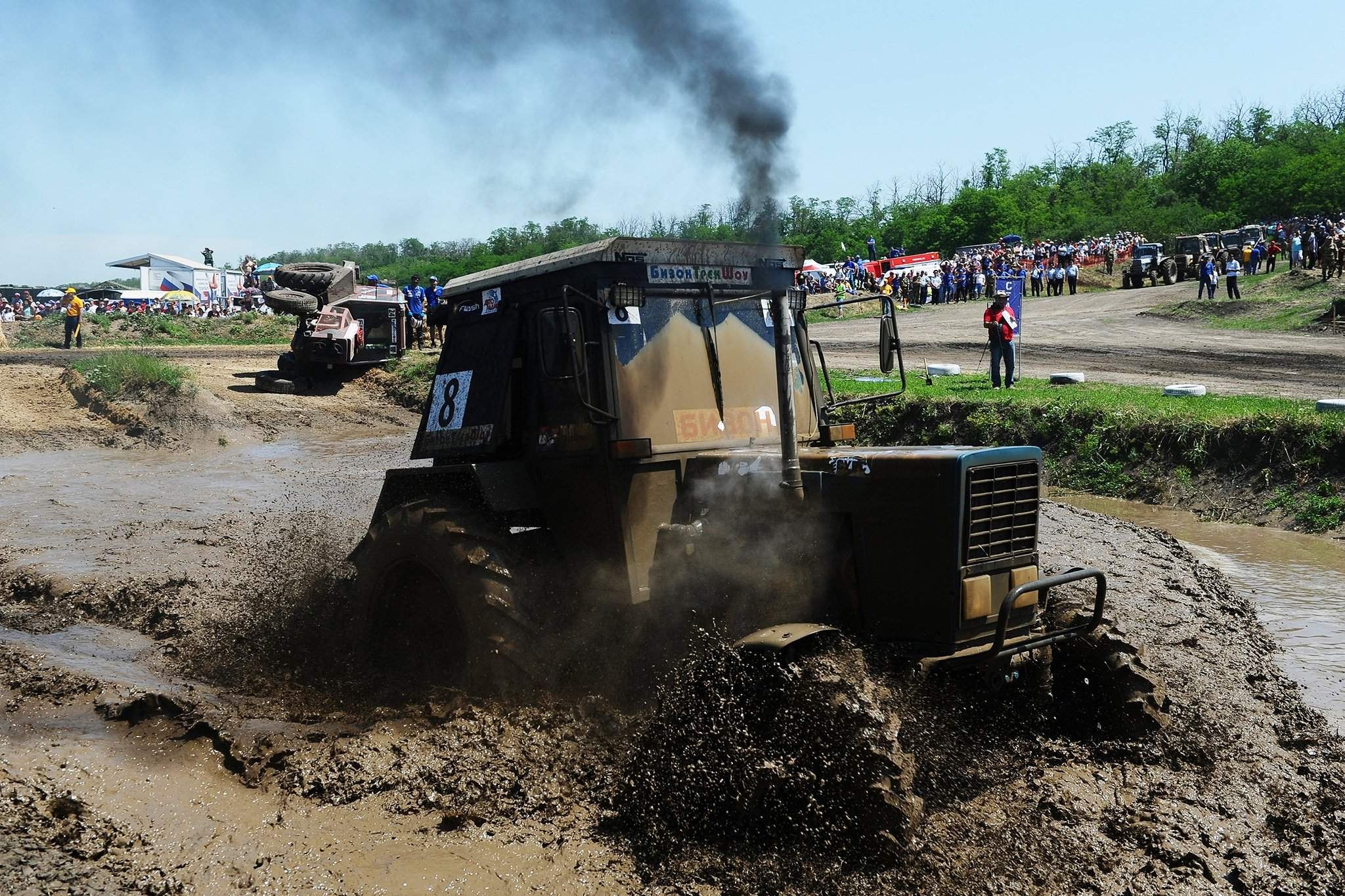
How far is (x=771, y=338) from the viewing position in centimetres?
645

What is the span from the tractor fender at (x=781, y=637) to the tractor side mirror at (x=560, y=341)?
1.62 metres

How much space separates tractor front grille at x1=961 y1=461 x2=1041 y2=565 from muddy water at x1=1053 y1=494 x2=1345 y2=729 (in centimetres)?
248

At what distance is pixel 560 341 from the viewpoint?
556 centimetres

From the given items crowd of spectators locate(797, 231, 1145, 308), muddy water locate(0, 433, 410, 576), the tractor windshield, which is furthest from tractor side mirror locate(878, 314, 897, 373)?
crowd of spectators locate(797, 231, 1145, 308)

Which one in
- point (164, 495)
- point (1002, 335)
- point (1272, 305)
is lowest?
point (164, 495)

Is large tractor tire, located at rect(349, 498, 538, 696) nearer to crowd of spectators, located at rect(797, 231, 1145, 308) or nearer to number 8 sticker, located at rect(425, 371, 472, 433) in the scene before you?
number 8 sticker, located at rect(425, 371, 472, 433)

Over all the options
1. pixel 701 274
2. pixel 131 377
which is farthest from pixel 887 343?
pixel 131 377

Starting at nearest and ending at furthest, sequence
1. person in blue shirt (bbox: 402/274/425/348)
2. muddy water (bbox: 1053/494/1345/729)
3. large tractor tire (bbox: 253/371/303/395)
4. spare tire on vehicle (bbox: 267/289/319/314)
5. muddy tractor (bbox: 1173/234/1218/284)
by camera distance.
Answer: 1. muddy water (bbox: 1053/494/1345/729)
2. large tractor tire (bbox: 253/371/303/395)
3. spare tire on vehicle (bbox: 267/289/319/314)
4. person in blue shirt (bbox: 402/274/425/348)
5. muddy tractor (bbox: 1173/234/1218/284)

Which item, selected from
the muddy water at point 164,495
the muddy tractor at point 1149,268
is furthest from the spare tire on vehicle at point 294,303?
the muddy tractor at point 1149,268

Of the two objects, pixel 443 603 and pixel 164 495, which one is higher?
pixel 443 603

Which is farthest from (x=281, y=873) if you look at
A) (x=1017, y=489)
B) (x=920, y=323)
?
(x=920, y=323)

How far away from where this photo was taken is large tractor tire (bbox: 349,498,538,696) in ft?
18.8

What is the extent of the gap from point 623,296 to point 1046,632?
2.62 meters

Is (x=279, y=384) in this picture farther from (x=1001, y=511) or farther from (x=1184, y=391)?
(x=1001, y=511)
